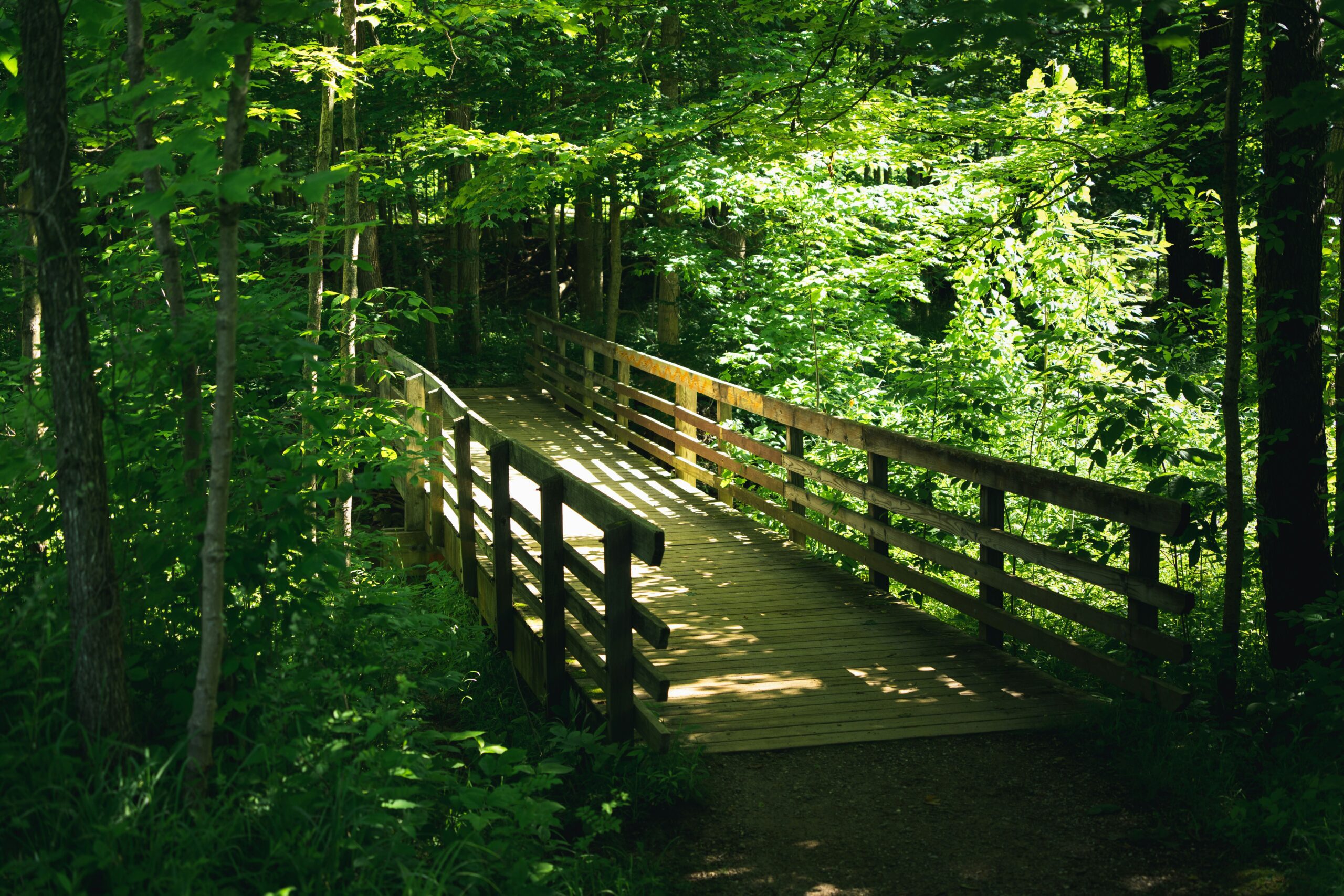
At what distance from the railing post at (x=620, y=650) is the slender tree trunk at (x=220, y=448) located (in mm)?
1844

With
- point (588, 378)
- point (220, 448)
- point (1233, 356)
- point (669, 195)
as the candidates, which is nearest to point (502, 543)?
point (220, 448)

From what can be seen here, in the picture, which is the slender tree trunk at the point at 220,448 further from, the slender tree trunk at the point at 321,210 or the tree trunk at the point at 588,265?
the tree trunk at the point at 588,265

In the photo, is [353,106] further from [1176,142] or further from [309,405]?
[1176,142]

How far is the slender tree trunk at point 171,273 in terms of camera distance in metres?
2.93

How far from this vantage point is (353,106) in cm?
730

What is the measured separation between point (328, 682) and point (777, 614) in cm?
332

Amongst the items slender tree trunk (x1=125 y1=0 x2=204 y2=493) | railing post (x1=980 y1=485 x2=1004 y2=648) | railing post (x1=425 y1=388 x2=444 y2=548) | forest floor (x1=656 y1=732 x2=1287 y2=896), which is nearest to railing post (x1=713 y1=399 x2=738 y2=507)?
railing post (x1=425 y1=388 x2=444 y2=548)

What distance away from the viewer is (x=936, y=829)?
3.77 m

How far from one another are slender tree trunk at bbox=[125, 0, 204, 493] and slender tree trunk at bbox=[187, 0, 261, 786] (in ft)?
0.74

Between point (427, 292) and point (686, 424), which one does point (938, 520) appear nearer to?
point (686, 424)

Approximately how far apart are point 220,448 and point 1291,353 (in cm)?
459

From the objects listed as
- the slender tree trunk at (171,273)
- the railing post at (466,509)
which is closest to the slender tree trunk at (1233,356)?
the slender tree trunk at (171,273)

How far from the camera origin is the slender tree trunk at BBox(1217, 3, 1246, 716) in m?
4.53

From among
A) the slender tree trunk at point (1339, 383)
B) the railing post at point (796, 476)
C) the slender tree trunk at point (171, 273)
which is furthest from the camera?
the railing post at point (796, 476)
